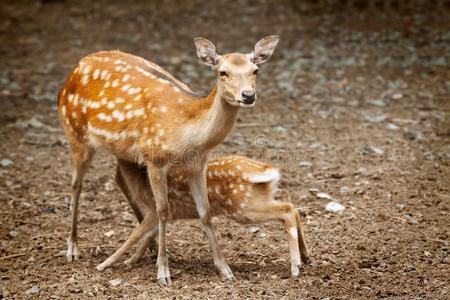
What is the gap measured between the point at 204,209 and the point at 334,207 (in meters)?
1.38

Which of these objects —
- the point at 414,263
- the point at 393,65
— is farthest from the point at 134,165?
the point at 393,65

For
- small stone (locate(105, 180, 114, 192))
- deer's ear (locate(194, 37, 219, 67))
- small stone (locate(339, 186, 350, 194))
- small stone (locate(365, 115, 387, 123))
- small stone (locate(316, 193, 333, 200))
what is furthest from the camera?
small stone (locate(365, 115, 387, 123))

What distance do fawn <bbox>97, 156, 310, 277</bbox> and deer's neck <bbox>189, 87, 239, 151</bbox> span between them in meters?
0.45

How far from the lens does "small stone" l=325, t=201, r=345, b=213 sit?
6.00 metres

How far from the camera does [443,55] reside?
35.2ft

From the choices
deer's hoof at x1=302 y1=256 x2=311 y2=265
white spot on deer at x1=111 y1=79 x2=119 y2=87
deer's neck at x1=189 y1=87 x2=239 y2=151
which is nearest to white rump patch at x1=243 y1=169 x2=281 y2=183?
deer's neck at x1=189 y1=87 x2=239 y2=151

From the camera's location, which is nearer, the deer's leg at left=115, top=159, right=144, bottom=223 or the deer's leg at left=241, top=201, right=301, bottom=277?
the deer's leg at left=241, top=201, right=301, bottom=277

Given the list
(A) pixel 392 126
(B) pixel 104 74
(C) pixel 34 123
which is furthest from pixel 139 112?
(A) pixel 392 126

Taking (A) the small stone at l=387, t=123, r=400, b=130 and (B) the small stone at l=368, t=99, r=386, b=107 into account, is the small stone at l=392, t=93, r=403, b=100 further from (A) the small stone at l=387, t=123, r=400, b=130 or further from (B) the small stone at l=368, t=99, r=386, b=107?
(A) the small stone at l=387, t=123, r=400, b=130

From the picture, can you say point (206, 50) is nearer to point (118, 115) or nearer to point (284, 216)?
point (118, 115)

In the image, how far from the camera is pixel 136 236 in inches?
209

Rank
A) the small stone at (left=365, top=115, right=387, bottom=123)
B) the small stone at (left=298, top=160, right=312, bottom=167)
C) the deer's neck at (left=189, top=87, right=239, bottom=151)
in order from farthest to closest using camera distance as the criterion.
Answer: the small stone at (left=365, top=115, right=387, bottom=123) → the small stone at (left=298, top=160, right=312, bottom=167) → the deer's neck at (left=189, top=87, right=239, bottom=151)

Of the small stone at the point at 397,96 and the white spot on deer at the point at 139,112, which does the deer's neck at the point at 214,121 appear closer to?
the white spot on deer at the point at 139,112

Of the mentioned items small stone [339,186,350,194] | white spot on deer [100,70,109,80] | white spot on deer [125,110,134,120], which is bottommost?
small stone [339,186,350,194]
